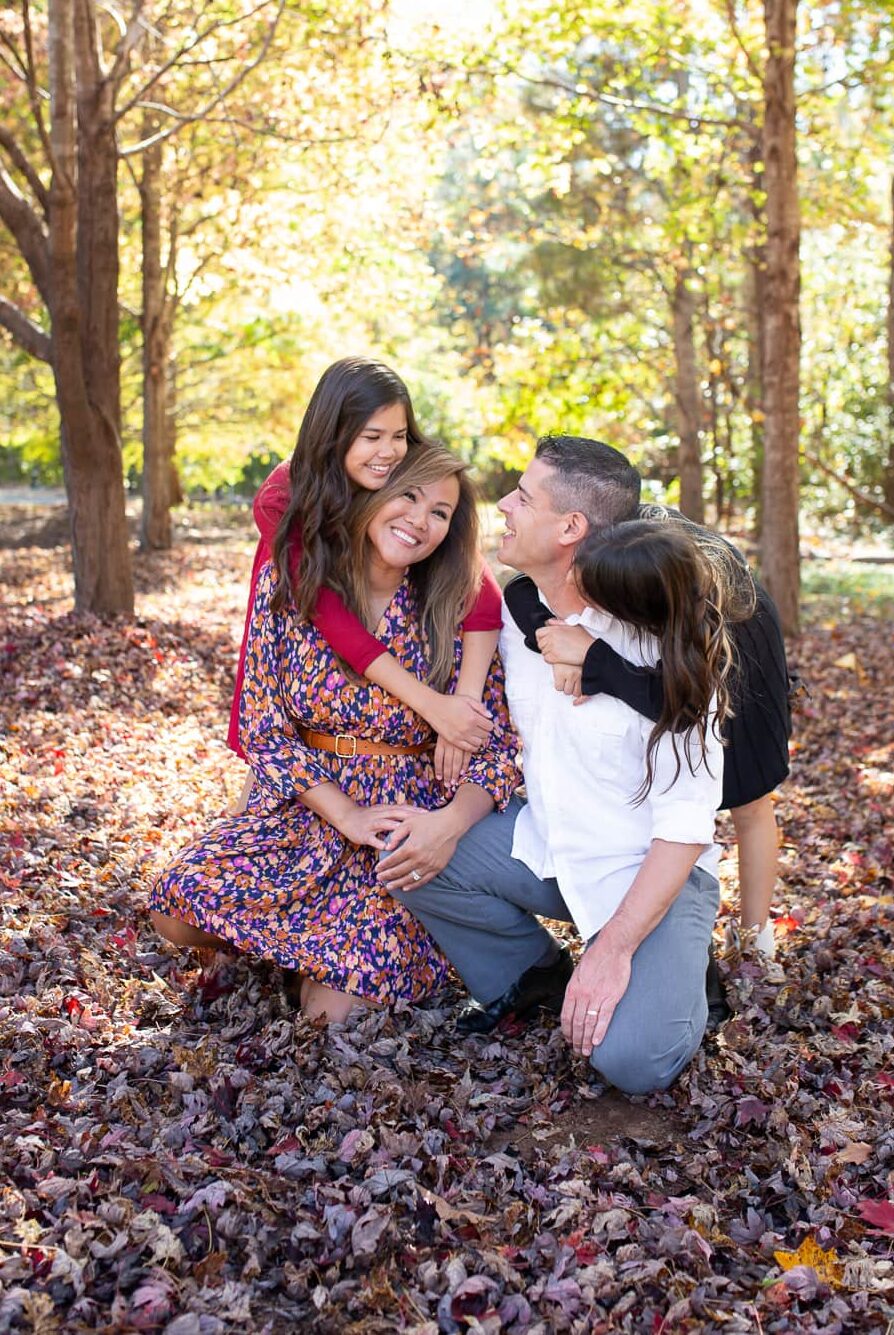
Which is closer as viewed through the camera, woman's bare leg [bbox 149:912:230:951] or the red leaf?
the red leaf

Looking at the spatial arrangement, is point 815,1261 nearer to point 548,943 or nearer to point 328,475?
point 548,943

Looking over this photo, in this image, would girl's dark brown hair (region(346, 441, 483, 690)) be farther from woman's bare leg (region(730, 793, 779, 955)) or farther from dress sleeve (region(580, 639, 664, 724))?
woman's bare leg (region(730, 793, 779, 955))

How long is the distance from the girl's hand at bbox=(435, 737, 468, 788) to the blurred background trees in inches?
264

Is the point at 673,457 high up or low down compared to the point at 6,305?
down

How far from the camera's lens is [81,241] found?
32.6 ft

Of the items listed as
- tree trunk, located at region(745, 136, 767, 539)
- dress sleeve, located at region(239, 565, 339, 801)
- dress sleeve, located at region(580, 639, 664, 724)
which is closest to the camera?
dress sleeve, located at region(580, 639, 664, 724)

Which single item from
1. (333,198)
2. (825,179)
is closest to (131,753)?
(333,198)

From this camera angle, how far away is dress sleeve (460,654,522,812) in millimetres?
3789

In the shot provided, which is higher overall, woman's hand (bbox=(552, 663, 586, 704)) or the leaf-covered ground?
woman's hand (bbox=(552, 663, 586, 704))

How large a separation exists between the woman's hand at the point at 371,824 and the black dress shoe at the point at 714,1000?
98 centimetres

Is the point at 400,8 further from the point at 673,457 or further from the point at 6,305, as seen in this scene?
the point at 673,457

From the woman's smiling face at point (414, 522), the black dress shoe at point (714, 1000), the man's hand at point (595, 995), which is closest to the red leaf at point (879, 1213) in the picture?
the man's hand at point (595, 995)

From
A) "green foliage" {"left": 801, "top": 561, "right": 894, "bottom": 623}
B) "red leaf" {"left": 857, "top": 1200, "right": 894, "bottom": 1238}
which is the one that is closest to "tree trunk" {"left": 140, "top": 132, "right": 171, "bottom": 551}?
"green foliage" {"left": 801, "top": 561, "right": 894, "bottom": 623}

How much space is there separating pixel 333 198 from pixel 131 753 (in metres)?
9.72
